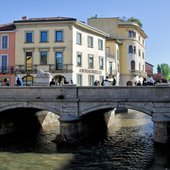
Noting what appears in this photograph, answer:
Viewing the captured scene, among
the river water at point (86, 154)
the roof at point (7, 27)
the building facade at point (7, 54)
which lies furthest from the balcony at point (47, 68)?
the river water at point (86, 154)

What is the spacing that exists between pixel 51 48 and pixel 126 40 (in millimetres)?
20188

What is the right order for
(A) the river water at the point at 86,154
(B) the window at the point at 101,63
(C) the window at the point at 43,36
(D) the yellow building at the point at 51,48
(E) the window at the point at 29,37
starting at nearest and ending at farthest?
1. (A) the river water at the point at 86,154
2. (D) the yellow building at the point at 51,48
3. (C) the window at the point at 43,36
4. (E) the window at the point at 29,37
5. (B) the window at the point at 101,63

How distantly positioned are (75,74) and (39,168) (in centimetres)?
2718

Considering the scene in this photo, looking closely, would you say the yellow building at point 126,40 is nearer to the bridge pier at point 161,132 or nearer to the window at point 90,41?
the window at point 90,41

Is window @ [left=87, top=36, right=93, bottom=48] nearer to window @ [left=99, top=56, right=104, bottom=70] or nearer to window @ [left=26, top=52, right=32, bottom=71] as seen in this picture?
window @ [left=99, top=56, right=104, bottom=70]

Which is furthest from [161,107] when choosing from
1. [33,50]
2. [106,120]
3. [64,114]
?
[33,50]

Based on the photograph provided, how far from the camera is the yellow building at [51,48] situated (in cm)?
4535

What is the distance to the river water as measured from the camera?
20797 millimetres

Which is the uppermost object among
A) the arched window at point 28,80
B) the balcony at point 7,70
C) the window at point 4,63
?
the window at point 4,63

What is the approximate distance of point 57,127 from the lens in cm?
3653

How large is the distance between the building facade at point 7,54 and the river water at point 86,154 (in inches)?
687

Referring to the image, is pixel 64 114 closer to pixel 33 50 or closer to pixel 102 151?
pixel 102 151

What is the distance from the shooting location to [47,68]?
1817 inches

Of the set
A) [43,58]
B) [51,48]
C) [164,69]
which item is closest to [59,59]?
[51,48]
